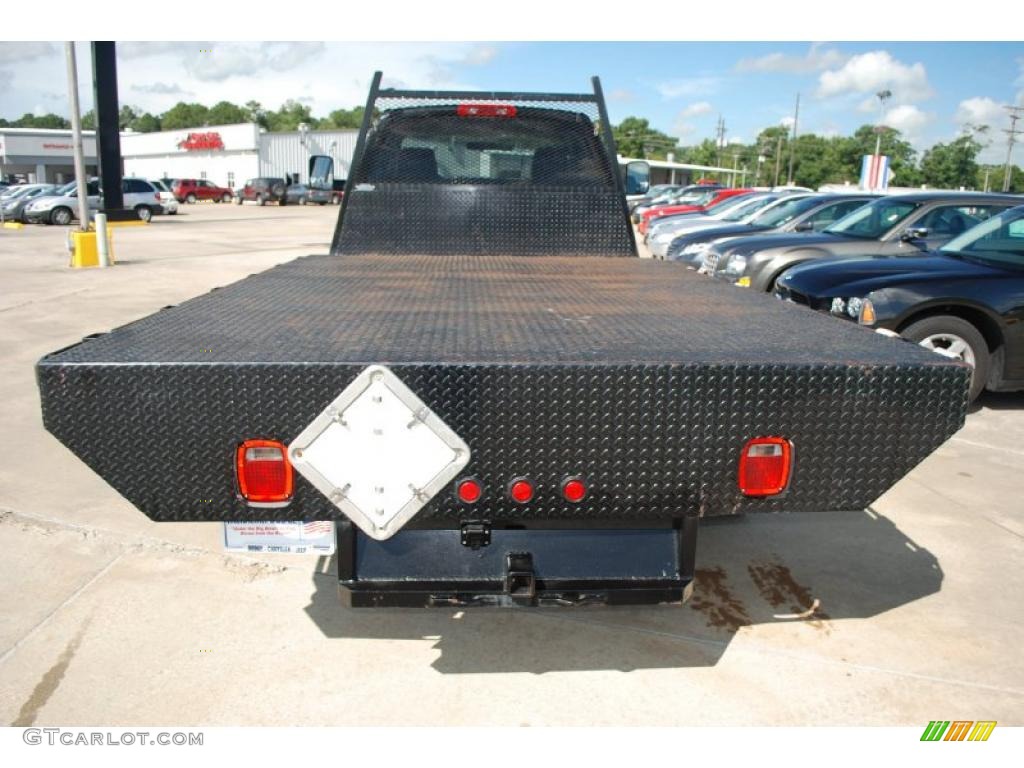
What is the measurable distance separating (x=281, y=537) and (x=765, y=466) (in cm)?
143

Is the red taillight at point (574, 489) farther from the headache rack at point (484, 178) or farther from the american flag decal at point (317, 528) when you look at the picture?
the headache rack at point (484, 178)

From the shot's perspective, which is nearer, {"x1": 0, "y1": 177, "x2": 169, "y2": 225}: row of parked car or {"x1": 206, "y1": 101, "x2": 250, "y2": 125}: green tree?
{"x1": 0, "y1": 177, "x2": 169, "y2": 225}: row of parked car

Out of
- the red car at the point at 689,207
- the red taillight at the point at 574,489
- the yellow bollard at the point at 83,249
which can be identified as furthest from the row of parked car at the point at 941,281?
the yellow bollard at the point at 83,249

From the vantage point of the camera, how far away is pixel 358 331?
98.3 inches

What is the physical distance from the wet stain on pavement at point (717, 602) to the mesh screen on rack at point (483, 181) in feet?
6.99

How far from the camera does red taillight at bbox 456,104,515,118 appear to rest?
5.04m

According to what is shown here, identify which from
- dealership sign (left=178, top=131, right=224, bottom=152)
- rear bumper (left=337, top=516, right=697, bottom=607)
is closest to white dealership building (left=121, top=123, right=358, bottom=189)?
dealership sign (left=178, top=131, right=224, bottom=152)

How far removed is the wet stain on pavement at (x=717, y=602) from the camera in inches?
126

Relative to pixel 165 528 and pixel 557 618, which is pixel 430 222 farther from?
pixel 557 618

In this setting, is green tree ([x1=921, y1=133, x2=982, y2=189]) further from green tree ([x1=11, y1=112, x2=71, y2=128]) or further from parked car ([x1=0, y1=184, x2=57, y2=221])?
green tree ([x1=11, y1=112, x2=71, y2=128])

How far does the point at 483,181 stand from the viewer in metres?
5.00

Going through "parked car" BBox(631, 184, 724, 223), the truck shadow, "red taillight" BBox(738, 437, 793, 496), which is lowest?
the truck shadow

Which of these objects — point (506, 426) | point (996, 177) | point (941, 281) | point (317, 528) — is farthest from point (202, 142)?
point (996, 177)

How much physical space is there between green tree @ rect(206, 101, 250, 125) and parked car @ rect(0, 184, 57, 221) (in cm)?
12237
